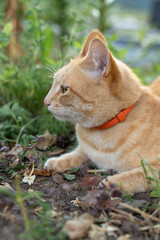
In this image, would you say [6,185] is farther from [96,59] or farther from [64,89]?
[96,59]

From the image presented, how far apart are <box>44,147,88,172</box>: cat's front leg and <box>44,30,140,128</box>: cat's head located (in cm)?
35

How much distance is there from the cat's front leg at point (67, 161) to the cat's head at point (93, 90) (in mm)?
351

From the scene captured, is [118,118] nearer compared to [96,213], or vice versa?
[96,213]

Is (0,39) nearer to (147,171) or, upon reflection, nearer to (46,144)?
(46,144)

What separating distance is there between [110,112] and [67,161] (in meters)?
0.55

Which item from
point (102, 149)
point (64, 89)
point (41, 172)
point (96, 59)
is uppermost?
point (96, 59)

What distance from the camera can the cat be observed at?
6.69 feet

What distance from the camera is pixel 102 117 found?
212 cm

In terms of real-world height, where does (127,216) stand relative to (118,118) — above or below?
below

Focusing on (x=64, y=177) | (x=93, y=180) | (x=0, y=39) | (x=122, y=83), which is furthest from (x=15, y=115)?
(x=93, y=180)

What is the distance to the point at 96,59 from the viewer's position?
6.71ft

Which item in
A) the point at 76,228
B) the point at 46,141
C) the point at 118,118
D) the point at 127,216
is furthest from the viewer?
the point at 46,141

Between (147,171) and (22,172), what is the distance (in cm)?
87

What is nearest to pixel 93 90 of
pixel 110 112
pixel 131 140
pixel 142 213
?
pixel 110 112
